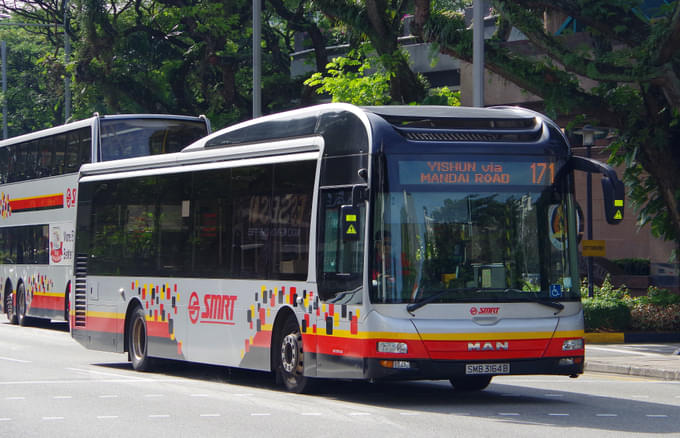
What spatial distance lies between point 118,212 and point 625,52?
31.4ft

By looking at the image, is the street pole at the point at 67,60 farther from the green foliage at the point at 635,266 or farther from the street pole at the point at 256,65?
the green foliage at the point at 635,266

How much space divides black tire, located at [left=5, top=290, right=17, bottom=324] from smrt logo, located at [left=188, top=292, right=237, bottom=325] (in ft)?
53.7

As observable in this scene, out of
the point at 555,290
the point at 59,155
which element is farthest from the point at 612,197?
the point at 59,155

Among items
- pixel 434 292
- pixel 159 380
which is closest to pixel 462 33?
pixel 159 380

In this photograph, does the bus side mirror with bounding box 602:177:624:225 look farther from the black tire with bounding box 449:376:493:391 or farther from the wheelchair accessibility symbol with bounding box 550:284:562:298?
the black tire with bounding box 449:376:493:391

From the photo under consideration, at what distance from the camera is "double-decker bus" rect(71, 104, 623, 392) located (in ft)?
40.9

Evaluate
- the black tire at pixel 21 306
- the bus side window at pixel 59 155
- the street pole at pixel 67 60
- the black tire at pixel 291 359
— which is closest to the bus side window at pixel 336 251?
the black tire at pixel 291 359

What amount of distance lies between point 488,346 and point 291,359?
2553 millimetres

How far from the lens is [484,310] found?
12.6 metres

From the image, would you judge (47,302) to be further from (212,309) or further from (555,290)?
(555,290)

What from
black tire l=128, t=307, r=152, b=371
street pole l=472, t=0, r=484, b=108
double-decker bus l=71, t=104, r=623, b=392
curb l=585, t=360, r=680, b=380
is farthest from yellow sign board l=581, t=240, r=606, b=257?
double-decker bus l=71, t=104, r=623, b=392

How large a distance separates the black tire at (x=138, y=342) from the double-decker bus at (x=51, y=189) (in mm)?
8205

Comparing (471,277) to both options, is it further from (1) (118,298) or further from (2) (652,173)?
(2) (652,173)

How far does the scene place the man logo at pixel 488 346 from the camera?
495 inches
